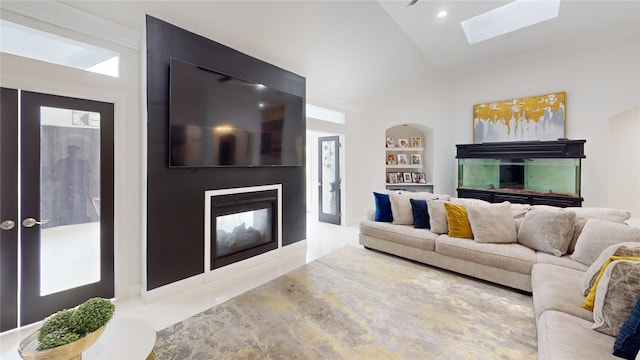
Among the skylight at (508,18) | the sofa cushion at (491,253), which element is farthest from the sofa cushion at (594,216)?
the skylight at (508,18)

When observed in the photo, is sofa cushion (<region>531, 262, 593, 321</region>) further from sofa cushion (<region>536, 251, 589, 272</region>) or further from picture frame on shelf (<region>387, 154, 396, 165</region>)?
picture frame on shelf (<region>387, 154, 396, 165</region>)

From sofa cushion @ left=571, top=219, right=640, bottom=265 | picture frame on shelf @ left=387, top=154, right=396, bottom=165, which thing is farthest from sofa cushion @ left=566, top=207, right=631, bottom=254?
picture frame on shelf @ left=387, top=154, right=396, bottom=165

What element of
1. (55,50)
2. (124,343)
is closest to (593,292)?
(124,343)

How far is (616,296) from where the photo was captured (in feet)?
4.84

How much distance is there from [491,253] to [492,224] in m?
0.37

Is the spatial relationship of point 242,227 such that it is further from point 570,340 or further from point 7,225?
point 570,340

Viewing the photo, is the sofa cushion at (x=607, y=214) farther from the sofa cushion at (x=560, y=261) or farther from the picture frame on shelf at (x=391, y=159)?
the picture frame on shelf at (x=391, y=159)

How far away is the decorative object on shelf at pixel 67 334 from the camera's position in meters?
1.06

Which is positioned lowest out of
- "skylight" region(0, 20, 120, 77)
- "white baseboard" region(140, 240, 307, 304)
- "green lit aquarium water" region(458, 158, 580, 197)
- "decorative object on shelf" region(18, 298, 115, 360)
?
"white baseboard" region(140, 240, 307, 304)

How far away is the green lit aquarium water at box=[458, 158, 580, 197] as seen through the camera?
4928mm

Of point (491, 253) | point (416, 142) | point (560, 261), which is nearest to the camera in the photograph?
point (560, 261)

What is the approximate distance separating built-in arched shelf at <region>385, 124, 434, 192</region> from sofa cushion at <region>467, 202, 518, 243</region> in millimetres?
3329

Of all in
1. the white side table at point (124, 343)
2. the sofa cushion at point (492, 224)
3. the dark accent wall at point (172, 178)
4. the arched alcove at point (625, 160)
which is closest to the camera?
the white side table at point (124, 343)

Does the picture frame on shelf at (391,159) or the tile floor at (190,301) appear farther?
the picture frame on shelf at (391,159)
